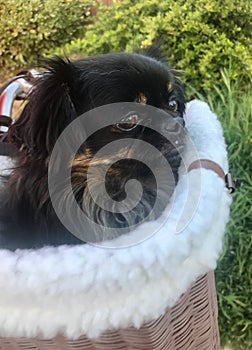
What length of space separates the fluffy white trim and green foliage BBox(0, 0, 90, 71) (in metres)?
2.80

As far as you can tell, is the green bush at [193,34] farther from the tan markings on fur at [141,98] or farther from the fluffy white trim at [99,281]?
the fluffy white trim at [99,281]

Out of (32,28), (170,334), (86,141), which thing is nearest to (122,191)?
(86,141)

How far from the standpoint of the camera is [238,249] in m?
1.95

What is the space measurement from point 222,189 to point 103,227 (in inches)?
11.2

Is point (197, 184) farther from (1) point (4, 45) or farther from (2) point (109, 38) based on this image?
(1) point (4, 45)

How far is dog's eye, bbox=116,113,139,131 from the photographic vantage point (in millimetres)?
1113

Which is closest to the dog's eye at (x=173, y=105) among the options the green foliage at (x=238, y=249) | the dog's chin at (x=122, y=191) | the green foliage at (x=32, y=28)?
the dog's chin at (x=122, y=191)

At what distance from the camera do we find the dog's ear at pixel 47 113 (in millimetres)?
1104

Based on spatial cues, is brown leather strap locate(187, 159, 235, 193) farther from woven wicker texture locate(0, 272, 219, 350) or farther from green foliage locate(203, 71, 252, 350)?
green foliage locate(203, 71, 252, 350)

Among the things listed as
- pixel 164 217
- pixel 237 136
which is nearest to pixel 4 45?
pixel 237 136

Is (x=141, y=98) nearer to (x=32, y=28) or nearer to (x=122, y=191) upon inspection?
(x=122, y=191)

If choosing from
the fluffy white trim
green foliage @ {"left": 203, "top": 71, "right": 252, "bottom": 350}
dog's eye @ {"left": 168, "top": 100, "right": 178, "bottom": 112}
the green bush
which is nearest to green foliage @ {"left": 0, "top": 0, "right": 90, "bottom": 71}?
the green bush

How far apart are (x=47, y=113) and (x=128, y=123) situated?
170 mm

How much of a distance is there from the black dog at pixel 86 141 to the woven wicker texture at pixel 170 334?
8.0 inches
